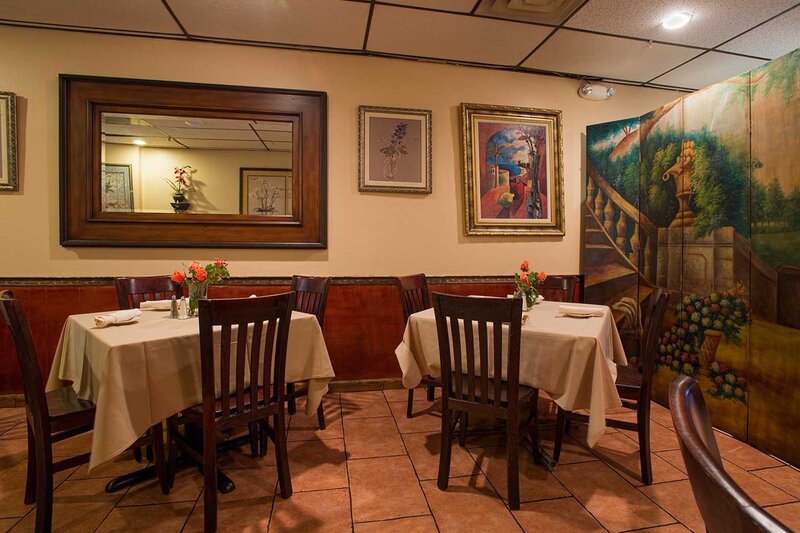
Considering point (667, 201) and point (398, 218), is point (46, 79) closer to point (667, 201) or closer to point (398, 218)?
point (398, 218)

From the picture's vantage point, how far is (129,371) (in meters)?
1.68

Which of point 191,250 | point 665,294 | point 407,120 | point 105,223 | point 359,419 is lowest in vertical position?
point 359,419

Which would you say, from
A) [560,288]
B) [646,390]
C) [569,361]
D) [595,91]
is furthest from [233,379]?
[595,91]

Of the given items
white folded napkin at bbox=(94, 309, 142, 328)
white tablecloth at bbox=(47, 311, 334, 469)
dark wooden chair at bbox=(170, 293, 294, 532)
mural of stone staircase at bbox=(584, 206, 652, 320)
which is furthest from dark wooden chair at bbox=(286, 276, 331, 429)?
mural of stone staircase at bbox=(584, 206, 652, 320)

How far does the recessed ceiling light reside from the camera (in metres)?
2.86

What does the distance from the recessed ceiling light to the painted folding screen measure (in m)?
0.53

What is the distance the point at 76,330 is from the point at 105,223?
1.43 m

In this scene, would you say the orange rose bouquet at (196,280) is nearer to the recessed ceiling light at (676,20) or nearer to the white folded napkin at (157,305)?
the white folded napkin at (157,305)

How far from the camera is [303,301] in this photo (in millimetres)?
2879

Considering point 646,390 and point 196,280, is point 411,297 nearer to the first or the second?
point 196,280

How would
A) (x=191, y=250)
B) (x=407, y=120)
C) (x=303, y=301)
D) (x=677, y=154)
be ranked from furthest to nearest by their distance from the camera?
(x=407, y=120)
(x=191, y=250)
(x=677, y=154)
(x=303, y=301)

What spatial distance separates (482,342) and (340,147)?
230 cm

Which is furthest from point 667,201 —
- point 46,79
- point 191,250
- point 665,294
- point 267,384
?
point 46,79

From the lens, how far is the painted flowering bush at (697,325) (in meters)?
2.67
